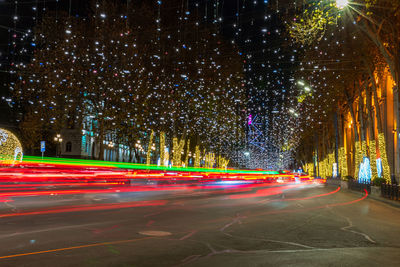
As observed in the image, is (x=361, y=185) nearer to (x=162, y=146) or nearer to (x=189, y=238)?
(x=189, y=238)

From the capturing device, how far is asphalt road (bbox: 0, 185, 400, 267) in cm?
695

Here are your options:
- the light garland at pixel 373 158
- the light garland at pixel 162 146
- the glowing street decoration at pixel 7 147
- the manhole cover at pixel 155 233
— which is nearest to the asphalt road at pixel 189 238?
the manhole cover at pixel 155 233

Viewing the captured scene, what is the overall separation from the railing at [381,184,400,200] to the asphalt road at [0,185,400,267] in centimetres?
785

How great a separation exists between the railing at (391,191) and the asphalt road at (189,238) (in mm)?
7848

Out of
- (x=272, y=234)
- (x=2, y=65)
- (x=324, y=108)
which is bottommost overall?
(x=272, y=234)

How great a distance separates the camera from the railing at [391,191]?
21614 mm

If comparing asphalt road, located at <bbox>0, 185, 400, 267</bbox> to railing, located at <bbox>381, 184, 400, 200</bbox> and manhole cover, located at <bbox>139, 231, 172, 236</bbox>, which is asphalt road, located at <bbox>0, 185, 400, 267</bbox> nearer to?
manhole cover, located at <bbox>139, 231, 172, 236</bbox>

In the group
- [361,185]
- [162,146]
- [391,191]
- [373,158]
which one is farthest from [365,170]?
[162,146]

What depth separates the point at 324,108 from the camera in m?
44.3

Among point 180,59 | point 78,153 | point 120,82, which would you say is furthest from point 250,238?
point 78,153

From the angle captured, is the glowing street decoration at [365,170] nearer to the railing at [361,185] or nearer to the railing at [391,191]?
the railing at [361,185]

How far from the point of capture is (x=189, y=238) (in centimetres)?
916

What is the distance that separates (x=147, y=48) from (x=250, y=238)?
31.8 metres

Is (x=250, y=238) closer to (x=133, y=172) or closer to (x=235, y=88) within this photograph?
(x=133, y=172)
